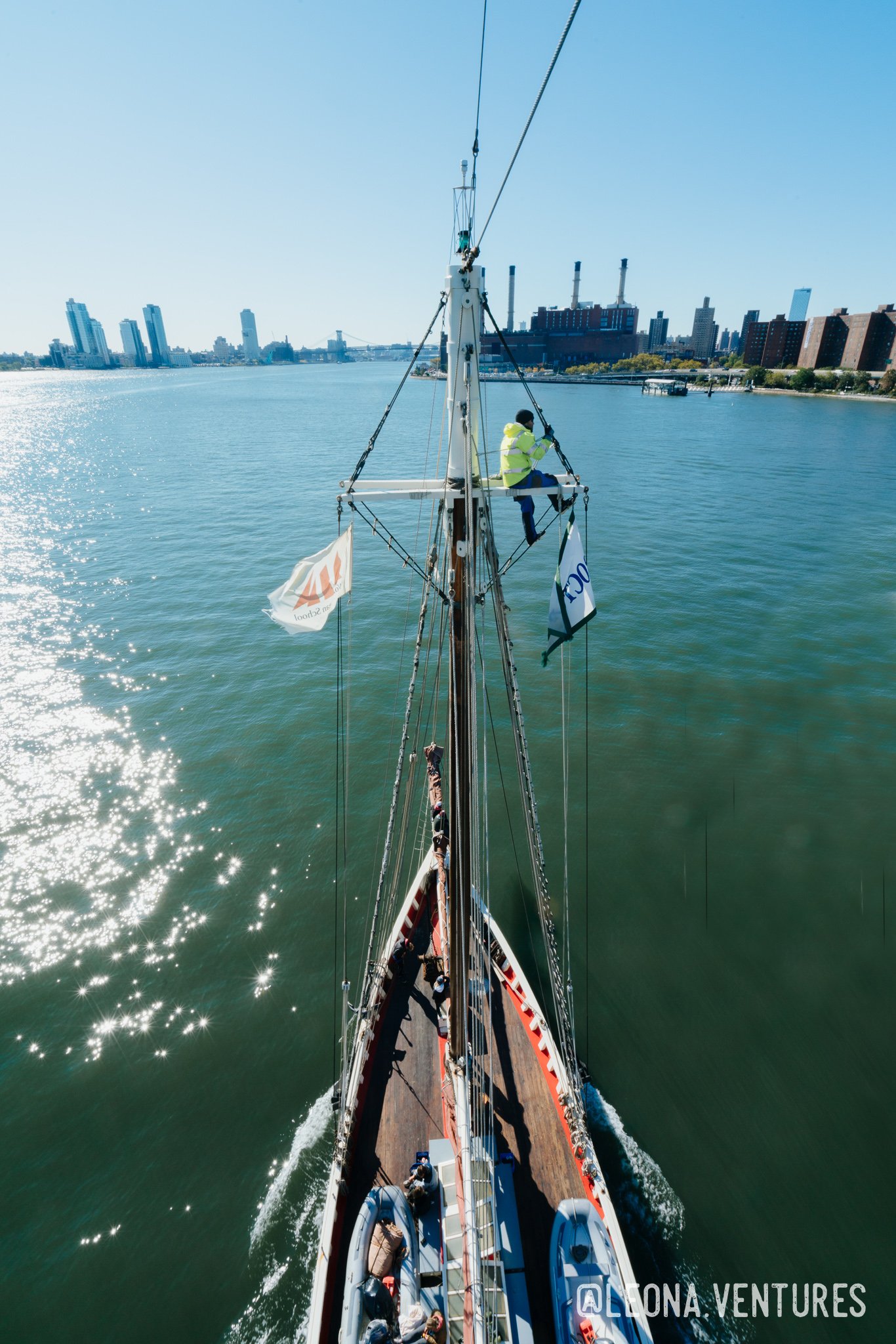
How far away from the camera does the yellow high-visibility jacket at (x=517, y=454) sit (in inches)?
361

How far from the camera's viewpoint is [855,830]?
19078mm

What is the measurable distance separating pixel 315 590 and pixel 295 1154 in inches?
452

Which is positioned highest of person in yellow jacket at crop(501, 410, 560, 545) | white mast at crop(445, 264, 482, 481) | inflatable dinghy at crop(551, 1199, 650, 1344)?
white mast at crop(445, 264, 482, 481)

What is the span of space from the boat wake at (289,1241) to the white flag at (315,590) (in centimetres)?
1083

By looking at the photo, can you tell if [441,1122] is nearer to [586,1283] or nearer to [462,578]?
[586,1283]

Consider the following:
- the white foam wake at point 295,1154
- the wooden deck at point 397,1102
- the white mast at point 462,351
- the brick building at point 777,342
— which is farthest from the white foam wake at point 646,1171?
the brick building at point 777,342

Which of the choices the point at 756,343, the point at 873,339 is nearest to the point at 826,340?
→ the point at 873,339

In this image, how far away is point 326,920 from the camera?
1684cm

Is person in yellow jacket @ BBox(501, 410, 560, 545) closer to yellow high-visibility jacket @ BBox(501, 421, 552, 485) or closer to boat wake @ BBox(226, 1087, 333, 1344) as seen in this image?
yellow high-visibility jacket @ BBox(501, 421, 552, 485)

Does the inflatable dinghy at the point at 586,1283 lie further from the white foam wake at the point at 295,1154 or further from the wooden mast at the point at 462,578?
the white foam wake at the point at 295,1154

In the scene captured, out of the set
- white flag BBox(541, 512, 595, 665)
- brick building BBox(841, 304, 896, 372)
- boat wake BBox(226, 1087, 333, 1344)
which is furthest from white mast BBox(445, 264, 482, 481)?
brick building BBox(841, 304, 896, 372)

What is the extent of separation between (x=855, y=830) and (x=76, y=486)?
239 feet

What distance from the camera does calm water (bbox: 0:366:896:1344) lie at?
1121 cm

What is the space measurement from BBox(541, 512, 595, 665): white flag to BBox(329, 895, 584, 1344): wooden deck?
8.50m
